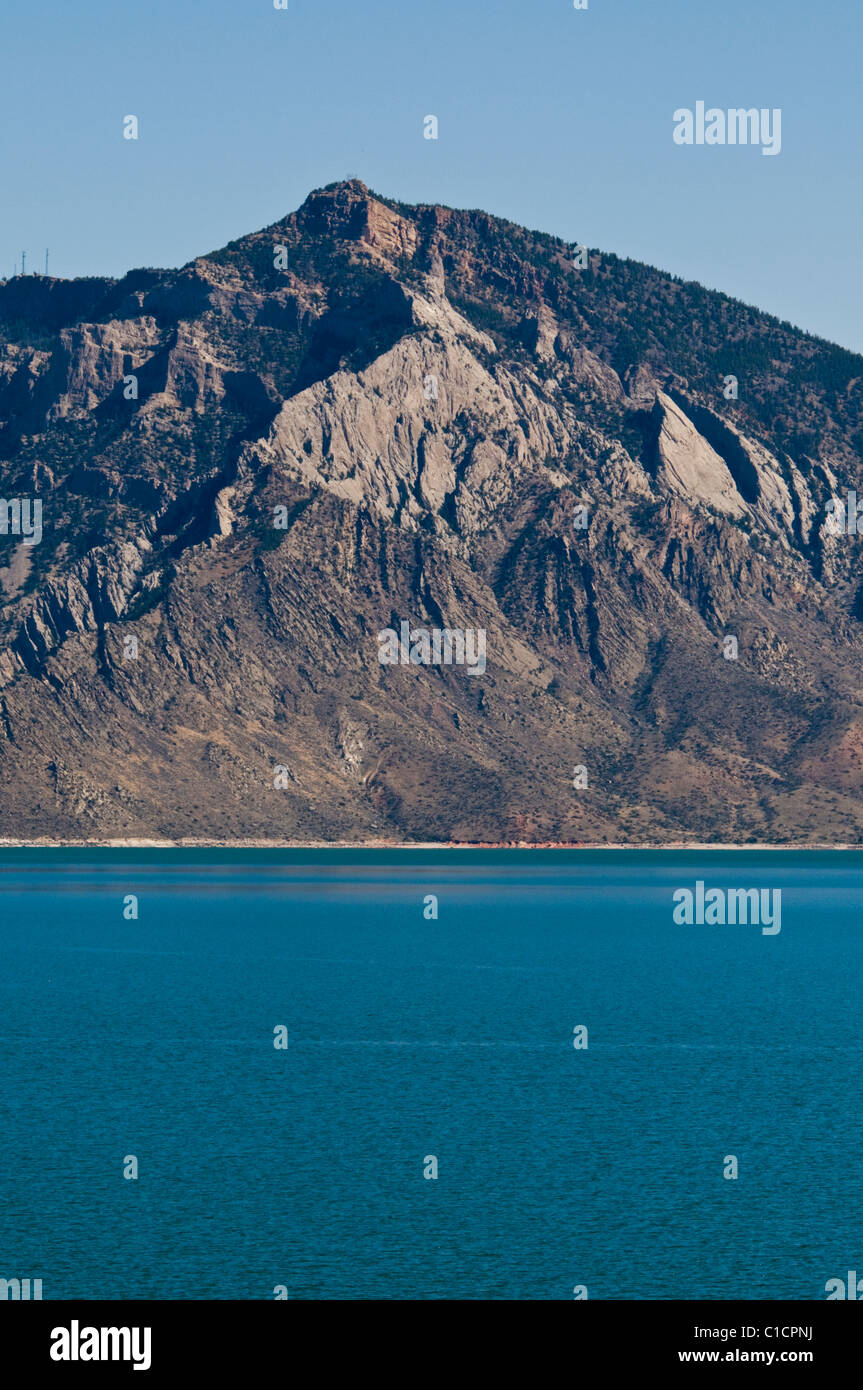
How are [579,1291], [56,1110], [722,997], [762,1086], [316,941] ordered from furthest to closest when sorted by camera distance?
[316,941]
[722,997]
[762,1086]
[56,1110]
[579,1291]

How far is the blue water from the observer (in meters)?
63.1

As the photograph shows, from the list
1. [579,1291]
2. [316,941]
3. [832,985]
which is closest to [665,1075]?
[579,1291]

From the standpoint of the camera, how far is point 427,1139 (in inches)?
3268

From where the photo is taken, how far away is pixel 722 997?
146 metres

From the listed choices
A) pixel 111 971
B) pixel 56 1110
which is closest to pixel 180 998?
pixel 111 971

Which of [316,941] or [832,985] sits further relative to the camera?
[316,941]

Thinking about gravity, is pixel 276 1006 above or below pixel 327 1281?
above

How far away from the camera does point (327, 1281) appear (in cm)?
6094

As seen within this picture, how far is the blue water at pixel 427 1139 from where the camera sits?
207 feet

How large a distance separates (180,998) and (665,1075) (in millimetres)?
49853

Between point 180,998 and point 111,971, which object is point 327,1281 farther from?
point 111,971
